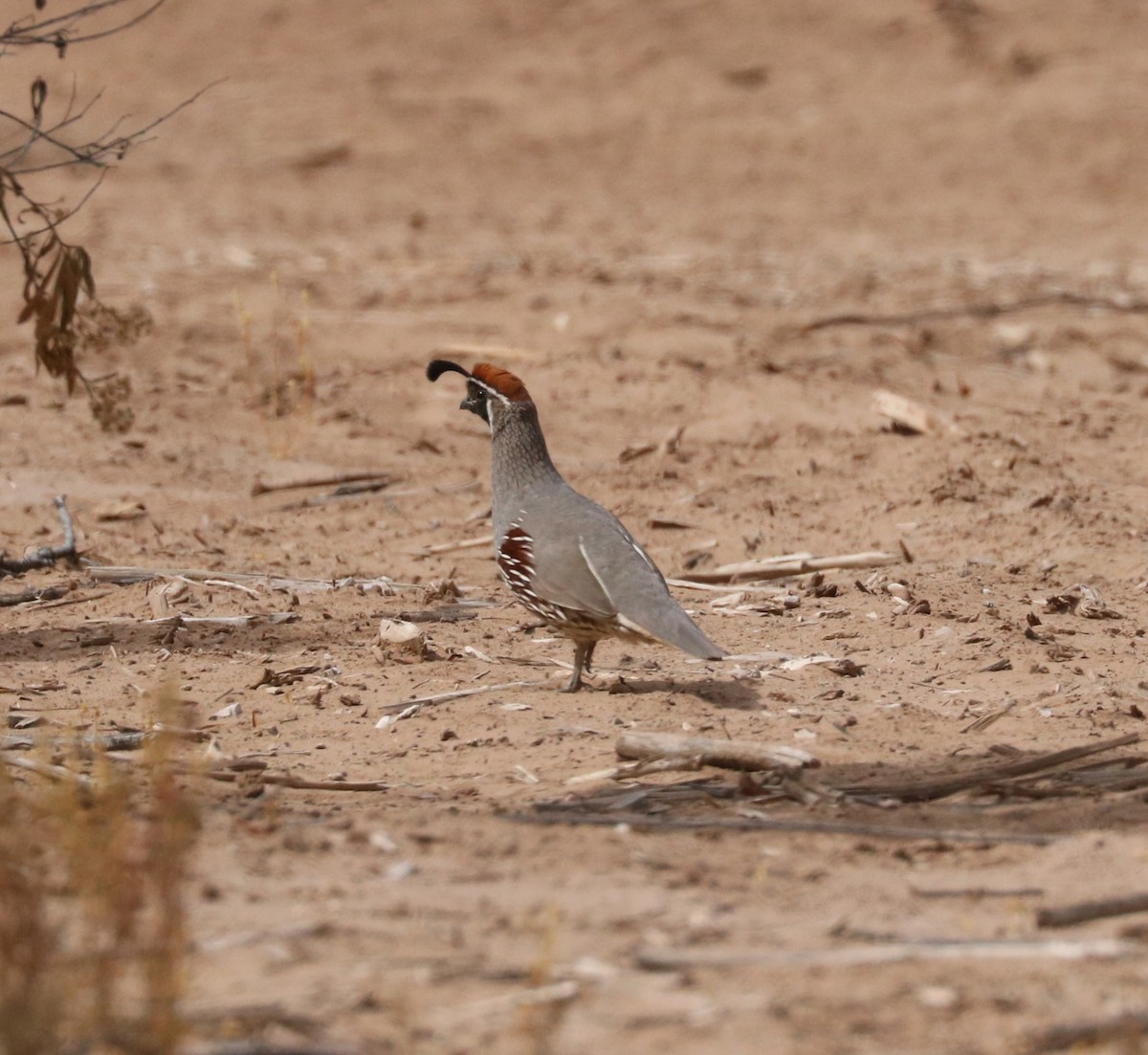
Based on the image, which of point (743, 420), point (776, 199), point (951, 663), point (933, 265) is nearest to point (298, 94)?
Answer: point (776, 199)

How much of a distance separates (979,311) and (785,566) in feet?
17.9

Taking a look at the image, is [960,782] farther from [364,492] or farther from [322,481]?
[322,481]

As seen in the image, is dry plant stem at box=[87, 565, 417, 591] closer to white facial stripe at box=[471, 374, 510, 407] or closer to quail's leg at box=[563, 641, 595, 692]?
white facial stripe at box=[471, 374, 510, 407]

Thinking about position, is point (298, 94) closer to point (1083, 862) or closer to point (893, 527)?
point (893, 527)

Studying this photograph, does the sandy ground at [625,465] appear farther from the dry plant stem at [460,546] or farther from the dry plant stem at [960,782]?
the dry plant stem at [460,546]

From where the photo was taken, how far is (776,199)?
1702cm

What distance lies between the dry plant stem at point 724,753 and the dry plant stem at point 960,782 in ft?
0.62

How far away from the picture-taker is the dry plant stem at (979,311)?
12.1 m

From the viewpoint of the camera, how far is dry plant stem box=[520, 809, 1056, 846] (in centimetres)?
463

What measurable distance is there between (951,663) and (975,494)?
2379mm

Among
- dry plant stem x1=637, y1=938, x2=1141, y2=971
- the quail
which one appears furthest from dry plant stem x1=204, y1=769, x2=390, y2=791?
dry plant stem x1=637, y1=938, x2=1141, y2=971

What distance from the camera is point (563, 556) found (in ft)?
20.6

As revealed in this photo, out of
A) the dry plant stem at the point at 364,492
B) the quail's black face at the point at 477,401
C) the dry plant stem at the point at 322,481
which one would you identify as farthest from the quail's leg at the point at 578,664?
the dry plant stem at the point at 322,481

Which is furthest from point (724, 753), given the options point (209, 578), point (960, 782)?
point (209, 578)
